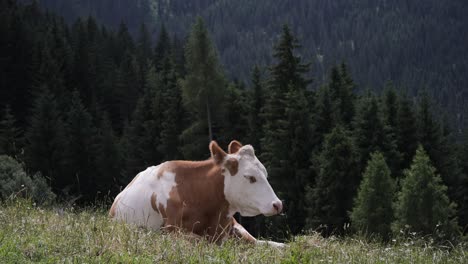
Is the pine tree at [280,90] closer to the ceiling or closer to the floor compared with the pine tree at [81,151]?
closer to the ceiling

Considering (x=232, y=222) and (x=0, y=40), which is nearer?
(x=232, y=222)

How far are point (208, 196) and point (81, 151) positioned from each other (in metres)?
43.9

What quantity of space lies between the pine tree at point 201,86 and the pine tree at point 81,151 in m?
10.3

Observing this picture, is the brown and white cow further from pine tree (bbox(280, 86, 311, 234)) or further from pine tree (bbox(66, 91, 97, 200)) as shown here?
pine tree (bbox(66, 91, 97, 200))

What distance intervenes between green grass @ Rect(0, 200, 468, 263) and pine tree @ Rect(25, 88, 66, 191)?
42392 mm

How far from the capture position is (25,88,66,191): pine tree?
47.9 m

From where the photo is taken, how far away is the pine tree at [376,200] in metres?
29.4

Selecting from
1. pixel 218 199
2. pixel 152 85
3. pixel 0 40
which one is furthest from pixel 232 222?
pixel 0 40

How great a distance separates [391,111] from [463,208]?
28.2 ft

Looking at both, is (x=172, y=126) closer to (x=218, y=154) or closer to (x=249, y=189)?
(x=218, y=154)

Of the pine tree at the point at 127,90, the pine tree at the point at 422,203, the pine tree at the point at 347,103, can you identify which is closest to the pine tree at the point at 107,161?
the pine tree at the point at 347,103

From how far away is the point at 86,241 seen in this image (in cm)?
573

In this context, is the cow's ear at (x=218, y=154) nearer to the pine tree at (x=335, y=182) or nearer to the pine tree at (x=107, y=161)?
the pine tree at (x=335, y=182)

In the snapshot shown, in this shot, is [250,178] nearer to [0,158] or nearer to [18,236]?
[18,236]
